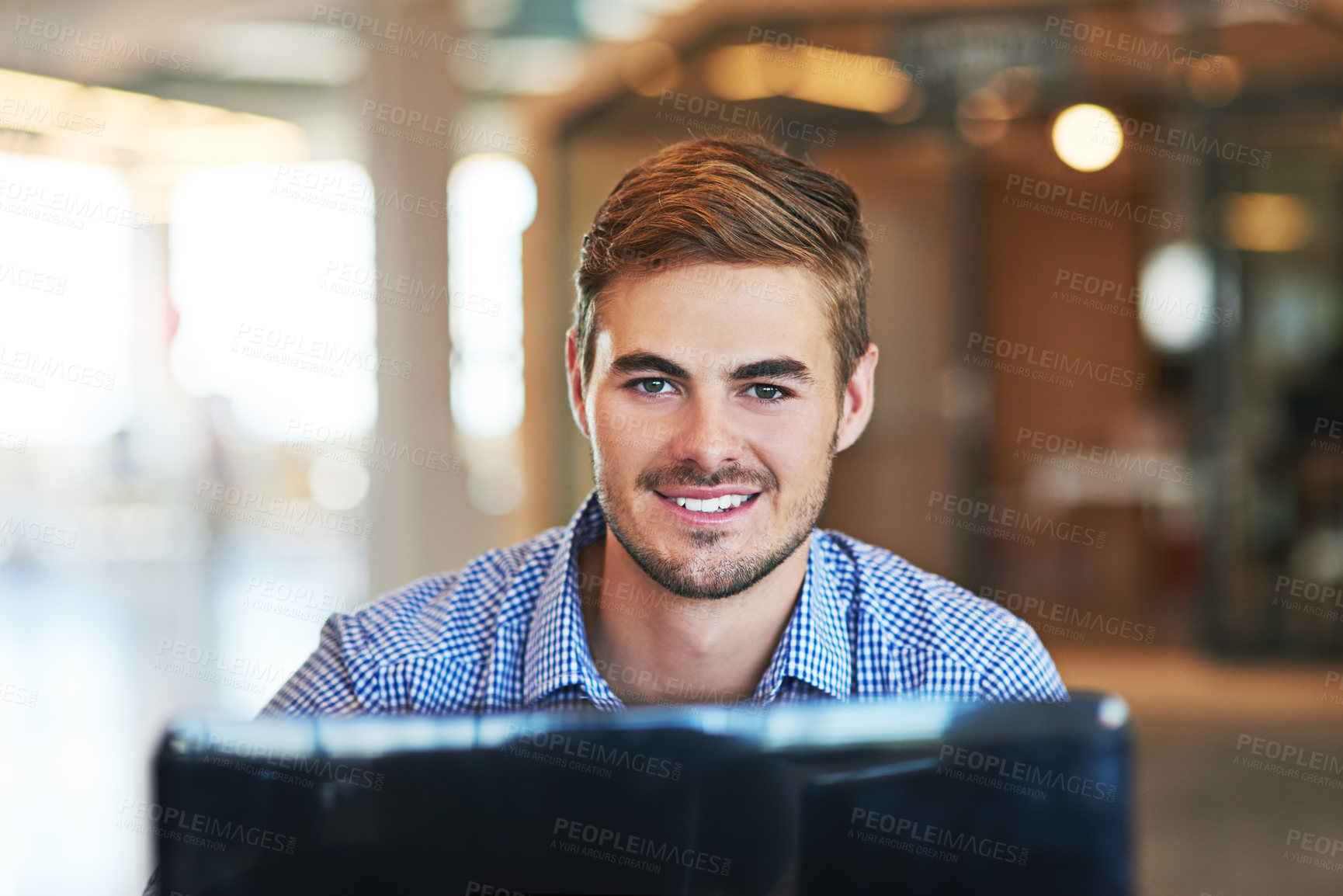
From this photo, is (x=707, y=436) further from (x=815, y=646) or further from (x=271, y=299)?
(x=271, y=299)

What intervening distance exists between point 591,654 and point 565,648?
5.2 inches

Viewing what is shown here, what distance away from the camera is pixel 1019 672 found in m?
1.34

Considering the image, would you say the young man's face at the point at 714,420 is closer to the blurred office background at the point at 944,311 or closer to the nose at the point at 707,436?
the nose at the point at 707,436

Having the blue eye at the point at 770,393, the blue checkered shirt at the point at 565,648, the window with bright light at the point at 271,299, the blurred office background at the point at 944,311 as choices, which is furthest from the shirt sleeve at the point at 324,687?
the window with bright light at the point at 271,299

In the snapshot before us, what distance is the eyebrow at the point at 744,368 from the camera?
123cm

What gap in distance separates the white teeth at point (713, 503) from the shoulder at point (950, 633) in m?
0.28

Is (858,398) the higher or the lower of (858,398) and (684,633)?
the higher

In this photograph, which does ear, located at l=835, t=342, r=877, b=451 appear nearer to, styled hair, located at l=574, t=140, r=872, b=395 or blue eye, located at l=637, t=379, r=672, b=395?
styled hair, located at l=574, t=140, r=872, b=395

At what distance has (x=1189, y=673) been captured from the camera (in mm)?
5344

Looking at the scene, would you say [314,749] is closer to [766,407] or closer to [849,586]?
[766,407]

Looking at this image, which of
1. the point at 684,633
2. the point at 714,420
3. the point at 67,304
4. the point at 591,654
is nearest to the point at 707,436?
the point at 714,420

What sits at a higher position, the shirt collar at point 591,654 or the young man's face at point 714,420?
the young man's face at point 714,420

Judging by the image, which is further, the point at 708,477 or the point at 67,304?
the point at 67,304

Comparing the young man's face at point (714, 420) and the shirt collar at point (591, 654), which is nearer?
the young man's face at point (714, 420)
